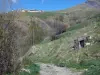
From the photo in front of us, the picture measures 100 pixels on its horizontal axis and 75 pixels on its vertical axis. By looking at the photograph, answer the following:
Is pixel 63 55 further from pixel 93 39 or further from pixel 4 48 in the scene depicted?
pixel 4 48

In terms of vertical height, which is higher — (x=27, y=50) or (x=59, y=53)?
(x=27, y=50)

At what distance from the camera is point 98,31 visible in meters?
42.5

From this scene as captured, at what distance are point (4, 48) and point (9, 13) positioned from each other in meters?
2.20

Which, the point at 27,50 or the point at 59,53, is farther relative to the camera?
the point at 59,53

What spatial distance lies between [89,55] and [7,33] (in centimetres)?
1776

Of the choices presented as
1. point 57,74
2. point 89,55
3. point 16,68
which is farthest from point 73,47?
point 16,68

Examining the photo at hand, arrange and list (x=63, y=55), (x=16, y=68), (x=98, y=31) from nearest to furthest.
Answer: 1. (x=16, y=68)
2. (x=63, y=55)
3. (x=98, y=31)

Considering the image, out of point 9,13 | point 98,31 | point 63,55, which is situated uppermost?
point 9,13

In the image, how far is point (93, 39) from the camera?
1575 inches

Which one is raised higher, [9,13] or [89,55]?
[9,13]

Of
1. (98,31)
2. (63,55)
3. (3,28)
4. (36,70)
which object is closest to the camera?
(3,28)

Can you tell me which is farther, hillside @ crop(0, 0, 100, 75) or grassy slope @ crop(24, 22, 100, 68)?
grassy slope @ crop(24, 22, 100, 68)

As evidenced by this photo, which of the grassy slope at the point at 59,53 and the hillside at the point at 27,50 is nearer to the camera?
the hillside at the point at 27,50

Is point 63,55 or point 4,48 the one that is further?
point 63,55
